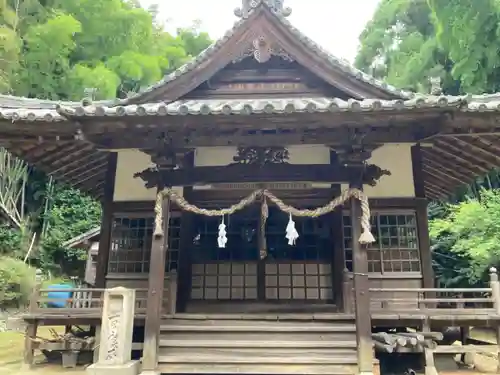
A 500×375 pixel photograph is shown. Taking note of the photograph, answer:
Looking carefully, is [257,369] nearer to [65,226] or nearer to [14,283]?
[14,283]

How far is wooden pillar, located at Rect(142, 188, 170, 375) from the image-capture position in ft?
22.0

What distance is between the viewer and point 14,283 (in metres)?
18.1

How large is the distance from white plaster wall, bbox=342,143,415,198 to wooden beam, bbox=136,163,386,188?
1.82 meters

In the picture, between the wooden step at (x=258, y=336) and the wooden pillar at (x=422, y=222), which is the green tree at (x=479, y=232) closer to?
the wooden pillar at (x=422, y=222)

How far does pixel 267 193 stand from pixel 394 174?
10.1ft

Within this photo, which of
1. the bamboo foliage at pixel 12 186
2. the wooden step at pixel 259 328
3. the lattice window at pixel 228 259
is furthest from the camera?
the bamboo foliage at pixel 12 186

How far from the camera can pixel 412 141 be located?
23.8 feet

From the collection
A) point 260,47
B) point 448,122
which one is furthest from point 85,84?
point 448,122

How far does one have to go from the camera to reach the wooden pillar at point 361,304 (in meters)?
6.49

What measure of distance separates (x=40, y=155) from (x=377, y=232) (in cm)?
674

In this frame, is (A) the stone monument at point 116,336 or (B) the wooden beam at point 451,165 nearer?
(A) the stone monument at point 116,336

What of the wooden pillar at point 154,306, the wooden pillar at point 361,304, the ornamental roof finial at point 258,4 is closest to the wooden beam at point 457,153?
the wooden pillar at point 361,304

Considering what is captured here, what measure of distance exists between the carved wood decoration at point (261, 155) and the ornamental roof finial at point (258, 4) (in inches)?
109

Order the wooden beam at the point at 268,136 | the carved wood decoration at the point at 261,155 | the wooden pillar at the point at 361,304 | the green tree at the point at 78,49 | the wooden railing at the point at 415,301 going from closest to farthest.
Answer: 1. the wooden pillar at the point at 361,304
2. the wooden beam at the point at 268,136
3. the carved wood decoration at the point at 261,155
4. the wooden railing at the point at 415,301
5. the green tree at the point at 78,49
